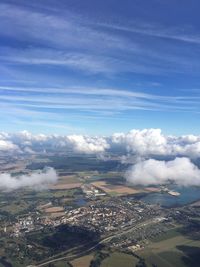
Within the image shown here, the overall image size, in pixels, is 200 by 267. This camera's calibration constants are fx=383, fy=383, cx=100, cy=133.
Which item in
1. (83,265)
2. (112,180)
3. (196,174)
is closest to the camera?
(83,265)

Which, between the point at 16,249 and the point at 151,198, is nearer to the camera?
the point at 16,249

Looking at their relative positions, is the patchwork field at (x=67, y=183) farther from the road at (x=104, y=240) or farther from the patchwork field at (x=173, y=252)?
the patchwork field at (x=173, y=252)

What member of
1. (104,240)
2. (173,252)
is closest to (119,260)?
(173,252)

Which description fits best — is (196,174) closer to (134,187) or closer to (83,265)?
(134,187)

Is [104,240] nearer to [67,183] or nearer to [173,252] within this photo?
[173,252]

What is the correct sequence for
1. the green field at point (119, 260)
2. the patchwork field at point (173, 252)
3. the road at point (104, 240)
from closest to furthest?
the green field at point (119, 260), the patchwork field at point (173, 252), the road at point (104, 240)

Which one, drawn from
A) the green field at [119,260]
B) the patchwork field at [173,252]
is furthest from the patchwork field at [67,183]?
the green field at [119,260]

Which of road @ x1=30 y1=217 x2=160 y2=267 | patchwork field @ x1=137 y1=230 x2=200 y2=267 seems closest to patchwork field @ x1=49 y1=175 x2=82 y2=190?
road @ x1=30 y1=217 x2=160 y2=267

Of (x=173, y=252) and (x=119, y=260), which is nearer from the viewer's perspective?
(x=119, y=260)

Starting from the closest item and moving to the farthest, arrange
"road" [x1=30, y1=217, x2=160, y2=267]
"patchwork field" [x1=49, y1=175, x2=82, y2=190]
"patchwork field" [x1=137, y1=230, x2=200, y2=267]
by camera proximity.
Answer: "patchwork field" [x1=137, y1=230, x2=200, y2=267] → "road" [x1=30, y1=217, x2=160, y2=267] → "patchwork field" [x1=49, y1=175, x2=82, y2=190]

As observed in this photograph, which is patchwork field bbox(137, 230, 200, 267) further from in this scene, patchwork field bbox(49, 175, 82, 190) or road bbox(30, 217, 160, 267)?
patchwork field bbox(49, 175, 82, 190)

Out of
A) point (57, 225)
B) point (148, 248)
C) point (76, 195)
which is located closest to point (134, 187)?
point (76, 195)
